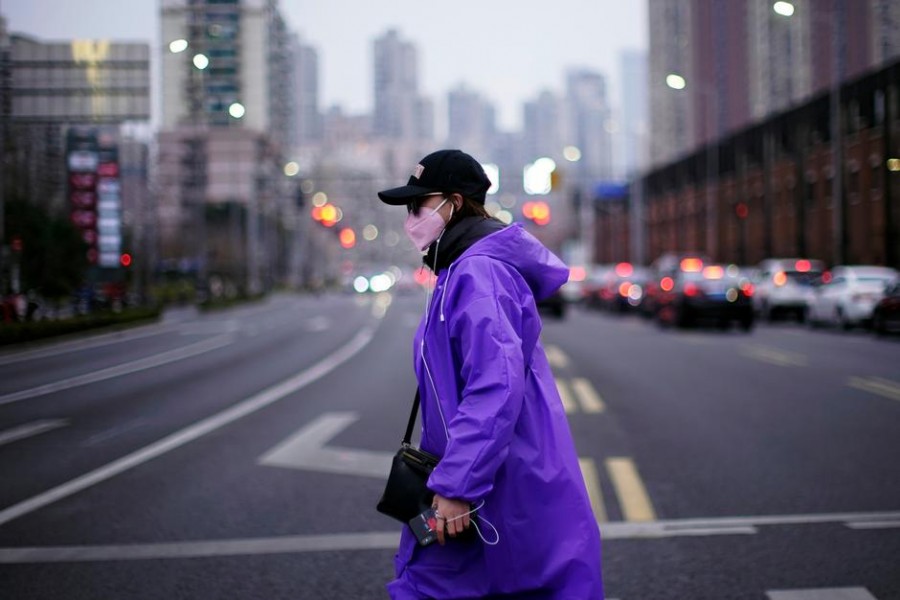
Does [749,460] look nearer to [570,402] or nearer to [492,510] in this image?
[570,402]

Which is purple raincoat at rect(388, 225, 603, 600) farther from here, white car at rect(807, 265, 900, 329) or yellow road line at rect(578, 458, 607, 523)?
white car at rect(807, 265, 900, 329)

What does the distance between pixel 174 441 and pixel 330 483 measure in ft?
8.22

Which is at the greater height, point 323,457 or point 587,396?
point 587,396

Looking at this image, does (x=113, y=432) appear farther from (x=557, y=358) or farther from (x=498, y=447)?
(x=557, y=358)

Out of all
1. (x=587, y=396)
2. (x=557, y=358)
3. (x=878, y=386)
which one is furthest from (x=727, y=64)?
(x=587, y=396)

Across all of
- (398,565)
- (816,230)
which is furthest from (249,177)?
Result: (398,565)

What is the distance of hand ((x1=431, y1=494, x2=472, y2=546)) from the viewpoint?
2.96 meters

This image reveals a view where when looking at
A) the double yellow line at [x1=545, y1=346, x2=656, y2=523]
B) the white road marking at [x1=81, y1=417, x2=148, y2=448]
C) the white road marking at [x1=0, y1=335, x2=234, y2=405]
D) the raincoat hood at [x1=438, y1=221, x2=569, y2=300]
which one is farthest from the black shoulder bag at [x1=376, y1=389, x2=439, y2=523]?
the white road marking at [x1=81, y1=417, x2=148, y2=448]

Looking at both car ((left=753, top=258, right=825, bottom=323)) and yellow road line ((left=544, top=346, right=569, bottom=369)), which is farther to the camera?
car ((left=753, top=258, right=825, bottom=323))

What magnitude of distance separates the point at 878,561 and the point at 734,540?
824 mm

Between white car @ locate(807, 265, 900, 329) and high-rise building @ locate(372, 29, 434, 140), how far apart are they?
137m

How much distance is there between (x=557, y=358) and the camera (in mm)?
19734

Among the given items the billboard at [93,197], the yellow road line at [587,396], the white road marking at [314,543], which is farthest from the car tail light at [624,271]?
the white road marking at [314,543]

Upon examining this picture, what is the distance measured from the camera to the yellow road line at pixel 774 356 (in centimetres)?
1792
